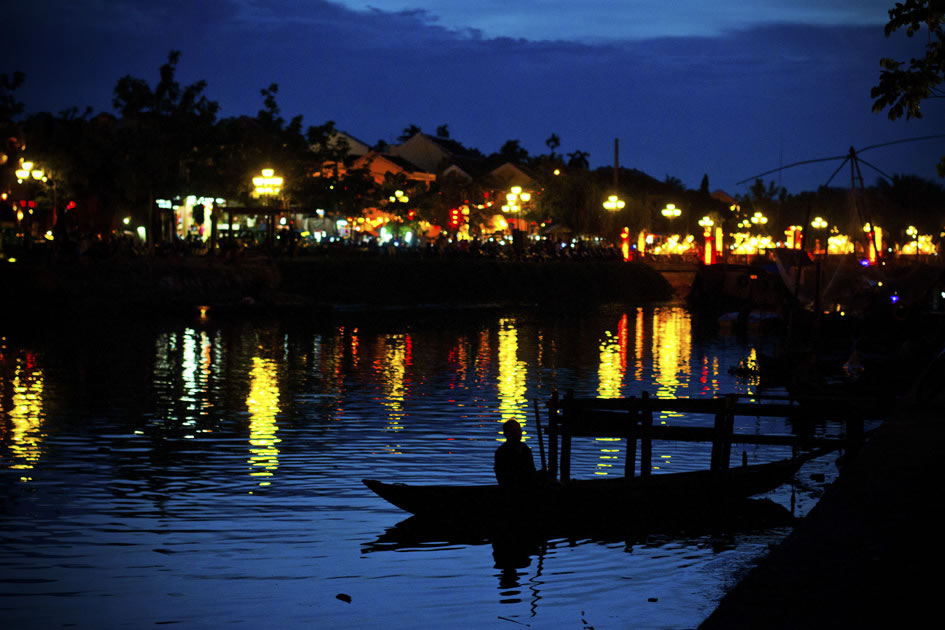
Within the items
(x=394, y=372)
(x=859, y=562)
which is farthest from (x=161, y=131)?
(x=859, y=562)

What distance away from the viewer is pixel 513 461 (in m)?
15.1

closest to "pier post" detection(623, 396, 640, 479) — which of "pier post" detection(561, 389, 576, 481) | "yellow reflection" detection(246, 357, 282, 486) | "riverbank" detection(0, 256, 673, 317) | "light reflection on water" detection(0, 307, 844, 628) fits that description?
"pier post" detection(561, 389, 576, 481)

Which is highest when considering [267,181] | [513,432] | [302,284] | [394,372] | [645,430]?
[267,181]

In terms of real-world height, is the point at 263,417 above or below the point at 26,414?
below

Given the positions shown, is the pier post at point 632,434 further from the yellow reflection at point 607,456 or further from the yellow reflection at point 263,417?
the yellow reflection at point 263,417

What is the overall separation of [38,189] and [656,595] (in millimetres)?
59524

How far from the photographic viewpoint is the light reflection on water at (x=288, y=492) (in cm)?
1299

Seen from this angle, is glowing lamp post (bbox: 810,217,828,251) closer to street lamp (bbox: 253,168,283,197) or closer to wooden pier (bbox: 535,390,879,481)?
street lamp (bbox: 253,168,283,197)

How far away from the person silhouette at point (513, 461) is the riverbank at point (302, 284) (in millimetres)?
38890

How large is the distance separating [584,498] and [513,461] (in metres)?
1.25

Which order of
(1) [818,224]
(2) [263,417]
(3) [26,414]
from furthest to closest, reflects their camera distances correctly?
(1) [818,224], (2) [263,417], (3) [26,414]

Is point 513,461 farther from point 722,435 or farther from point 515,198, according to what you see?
point 515,198

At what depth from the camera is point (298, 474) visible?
65.4 ft

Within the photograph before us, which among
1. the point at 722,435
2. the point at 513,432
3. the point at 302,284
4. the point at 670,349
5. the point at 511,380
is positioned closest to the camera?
the point at 513,432
